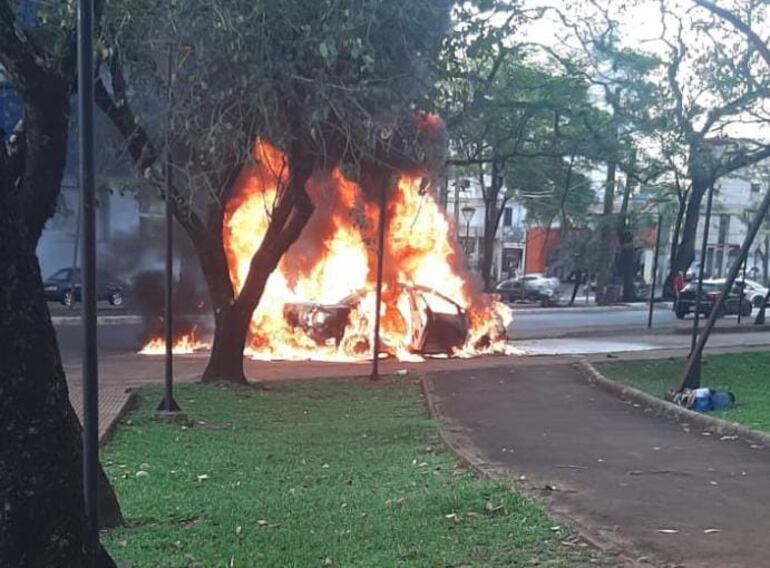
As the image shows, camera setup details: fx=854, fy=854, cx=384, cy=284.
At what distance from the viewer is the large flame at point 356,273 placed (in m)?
19.0

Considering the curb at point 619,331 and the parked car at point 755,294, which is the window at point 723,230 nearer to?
the parked car at point 755,294

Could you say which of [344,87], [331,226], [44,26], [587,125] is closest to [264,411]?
[344,87]

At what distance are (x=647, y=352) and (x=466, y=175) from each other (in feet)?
47.0

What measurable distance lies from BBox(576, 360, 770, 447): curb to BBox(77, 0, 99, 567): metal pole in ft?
22.6

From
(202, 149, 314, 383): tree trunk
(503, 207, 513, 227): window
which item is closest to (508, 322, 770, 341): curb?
(202, 149, 314, 383): tree trunk

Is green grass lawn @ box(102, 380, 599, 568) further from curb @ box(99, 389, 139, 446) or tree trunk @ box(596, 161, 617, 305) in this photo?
tree trunk @ box(596, 161, 617, 305)

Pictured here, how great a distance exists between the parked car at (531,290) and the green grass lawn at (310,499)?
111 feet

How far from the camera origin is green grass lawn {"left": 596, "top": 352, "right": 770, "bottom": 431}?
34.1ft

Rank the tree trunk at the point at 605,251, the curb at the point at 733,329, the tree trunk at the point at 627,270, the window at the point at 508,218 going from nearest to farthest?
1. the curb at the point at 733,329
2. the tree trunk at the point at 605,251
3. the tree trunk at the point at 627,270
4. the window at the point at 508,218

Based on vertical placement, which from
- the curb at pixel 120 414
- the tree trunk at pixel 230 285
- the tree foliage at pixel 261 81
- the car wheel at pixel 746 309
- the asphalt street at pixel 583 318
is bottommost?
the asphalt street at pixel 583 318

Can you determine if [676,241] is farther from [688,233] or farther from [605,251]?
[605,251]

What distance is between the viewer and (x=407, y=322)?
1944cm

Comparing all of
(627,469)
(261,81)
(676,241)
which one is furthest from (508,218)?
(627,469)

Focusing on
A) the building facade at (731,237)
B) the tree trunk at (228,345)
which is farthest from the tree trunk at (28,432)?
the building facade at (731,237)
